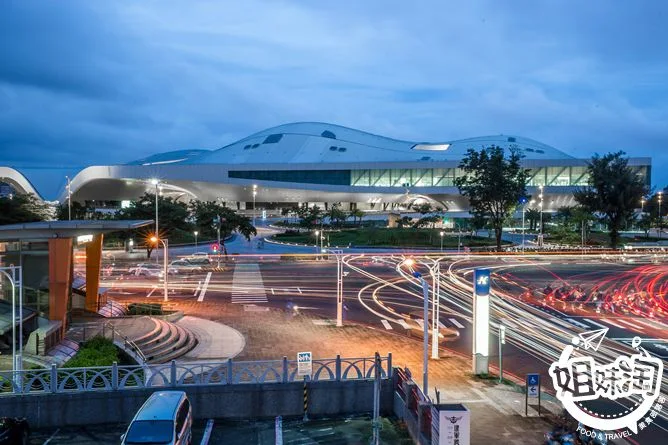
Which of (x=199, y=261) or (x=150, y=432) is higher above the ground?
(x=199, y=261)

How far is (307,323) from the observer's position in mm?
26828

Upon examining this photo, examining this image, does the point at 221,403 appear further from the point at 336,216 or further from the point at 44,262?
the point at 336,216

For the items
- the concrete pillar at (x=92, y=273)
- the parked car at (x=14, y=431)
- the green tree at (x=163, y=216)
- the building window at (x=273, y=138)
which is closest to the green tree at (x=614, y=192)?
the green tree at (x=163, y=216)

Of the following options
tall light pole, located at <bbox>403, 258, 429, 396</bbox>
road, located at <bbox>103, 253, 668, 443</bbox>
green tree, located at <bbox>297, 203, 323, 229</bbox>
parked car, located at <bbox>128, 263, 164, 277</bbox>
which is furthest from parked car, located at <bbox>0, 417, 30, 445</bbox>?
green tree, located at <bbox>297, 203, 323, 229</bbox>

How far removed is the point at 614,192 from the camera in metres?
68.6

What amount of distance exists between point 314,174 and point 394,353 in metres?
98.3

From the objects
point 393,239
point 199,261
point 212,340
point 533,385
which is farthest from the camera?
point 393,239

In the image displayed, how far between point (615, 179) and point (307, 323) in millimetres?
57036

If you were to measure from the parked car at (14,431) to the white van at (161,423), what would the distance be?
280cm

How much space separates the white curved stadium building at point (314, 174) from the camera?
114 metres

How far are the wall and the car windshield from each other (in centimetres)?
309

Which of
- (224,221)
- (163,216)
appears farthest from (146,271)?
(163,216)

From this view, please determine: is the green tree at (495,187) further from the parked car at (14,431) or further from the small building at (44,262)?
the parked car at (14,431)

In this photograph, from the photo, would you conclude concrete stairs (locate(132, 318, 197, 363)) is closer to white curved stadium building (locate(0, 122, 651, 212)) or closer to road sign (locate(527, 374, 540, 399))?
road sign (locate(527, 374, 540, 399))
